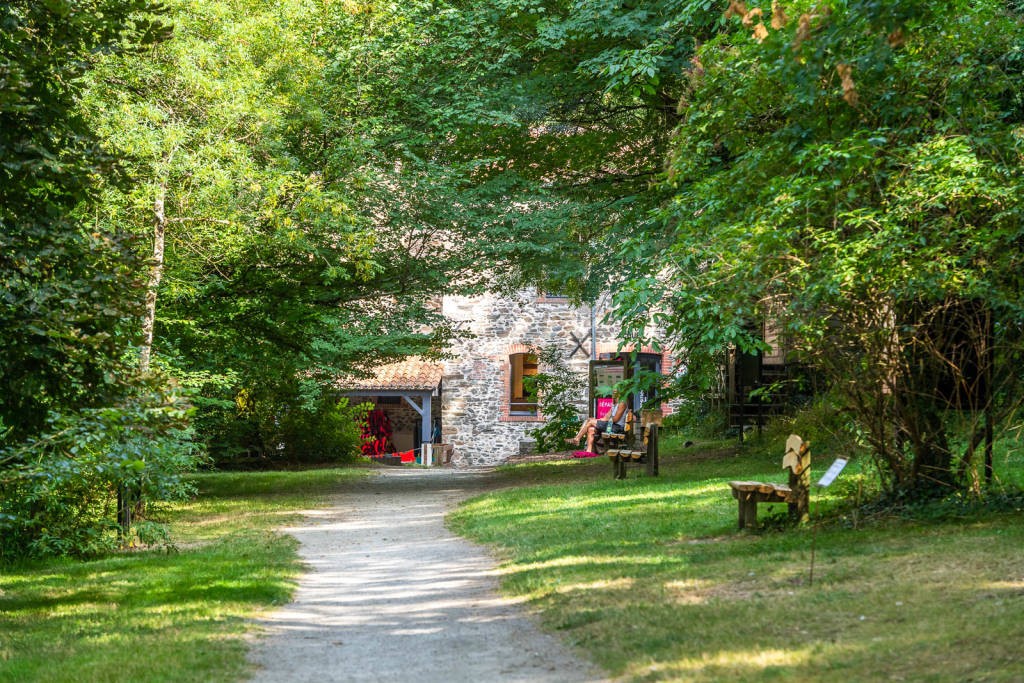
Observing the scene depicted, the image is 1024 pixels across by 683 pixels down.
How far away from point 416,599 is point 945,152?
17.3 feet

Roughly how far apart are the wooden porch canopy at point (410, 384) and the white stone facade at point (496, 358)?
62 centimetres

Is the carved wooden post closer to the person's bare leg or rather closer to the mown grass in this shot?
the mown grass

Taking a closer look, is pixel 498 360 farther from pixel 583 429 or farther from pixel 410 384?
pixel 583 429

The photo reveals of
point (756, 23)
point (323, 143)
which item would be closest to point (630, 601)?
point (756, 23)

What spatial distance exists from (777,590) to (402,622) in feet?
7.99

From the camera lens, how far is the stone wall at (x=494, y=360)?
100 ft

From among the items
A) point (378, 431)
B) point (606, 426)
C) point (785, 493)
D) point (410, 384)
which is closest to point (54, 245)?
point (785, 493)

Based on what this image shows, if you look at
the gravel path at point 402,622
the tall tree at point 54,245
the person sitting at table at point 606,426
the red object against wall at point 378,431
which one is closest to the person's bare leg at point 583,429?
the person sitting at table at point 606,426

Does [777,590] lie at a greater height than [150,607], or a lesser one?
greater

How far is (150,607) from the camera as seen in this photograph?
818 centimetres

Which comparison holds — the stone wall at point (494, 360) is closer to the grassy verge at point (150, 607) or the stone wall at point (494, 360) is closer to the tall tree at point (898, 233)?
the grassy verge at point (150, 607)

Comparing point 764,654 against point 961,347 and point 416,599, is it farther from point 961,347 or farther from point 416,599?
point 961,347

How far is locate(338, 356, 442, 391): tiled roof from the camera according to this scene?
31172 millimetres

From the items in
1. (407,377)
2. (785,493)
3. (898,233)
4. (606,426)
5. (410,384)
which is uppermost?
(898,233)
